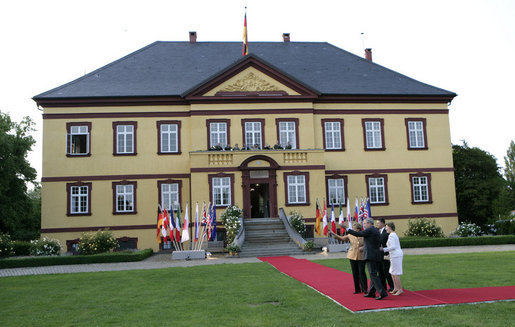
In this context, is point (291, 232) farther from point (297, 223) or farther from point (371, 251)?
point (371, 251)

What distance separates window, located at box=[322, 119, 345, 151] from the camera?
29.9 metres

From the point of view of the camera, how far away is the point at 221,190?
27.4 metres

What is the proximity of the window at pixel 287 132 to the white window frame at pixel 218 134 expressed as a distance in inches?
133

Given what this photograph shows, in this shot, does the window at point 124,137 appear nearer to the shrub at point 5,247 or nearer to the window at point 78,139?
the window at point 78,139

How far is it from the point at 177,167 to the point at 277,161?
6.29m

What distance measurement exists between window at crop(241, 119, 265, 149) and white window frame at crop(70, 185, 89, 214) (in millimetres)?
10380

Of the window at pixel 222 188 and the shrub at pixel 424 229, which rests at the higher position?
the window at pixel 222 188

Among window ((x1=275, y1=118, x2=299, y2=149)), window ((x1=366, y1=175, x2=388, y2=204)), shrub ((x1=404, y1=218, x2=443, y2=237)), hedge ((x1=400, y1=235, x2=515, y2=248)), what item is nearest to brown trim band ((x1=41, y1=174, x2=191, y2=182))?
window ((x1=275, y1=118, x2=299, y2=149))

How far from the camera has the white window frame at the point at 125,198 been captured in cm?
2809

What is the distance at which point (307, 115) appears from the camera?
96.0 feet

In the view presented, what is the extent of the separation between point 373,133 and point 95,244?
60.7ft

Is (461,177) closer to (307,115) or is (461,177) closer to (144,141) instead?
(307,115)

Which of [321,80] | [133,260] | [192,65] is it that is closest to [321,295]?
[133,260]

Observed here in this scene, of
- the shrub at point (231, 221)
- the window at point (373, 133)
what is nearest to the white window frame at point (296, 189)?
the shrub at point (231, 221)
